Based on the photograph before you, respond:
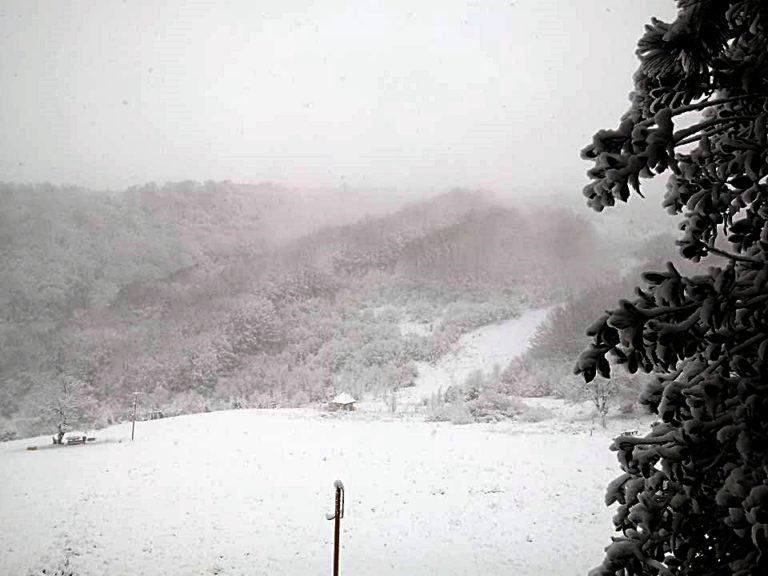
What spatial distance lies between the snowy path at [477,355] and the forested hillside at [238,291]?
7.23 feet

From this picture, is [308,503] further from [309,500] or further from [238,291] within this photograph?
[238,291]

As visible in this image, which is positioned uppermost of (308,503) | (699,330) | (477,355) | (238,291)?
(238,291)

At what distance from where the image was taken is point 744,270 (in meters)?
3.17

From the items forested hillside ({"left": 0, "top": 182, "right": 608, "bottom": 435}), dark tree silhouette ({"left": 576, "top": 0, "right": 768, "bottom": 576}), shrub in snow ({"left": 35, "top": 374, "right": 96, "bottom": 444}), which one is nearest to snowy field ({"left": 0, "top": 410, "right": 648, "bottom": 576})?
shrub in snow ({"left": 35, "top": 374, "right": 96, "bottom": 444})

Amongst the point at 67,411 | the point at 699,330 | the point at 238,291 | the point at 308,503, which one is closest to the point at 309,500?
the point at 308,503

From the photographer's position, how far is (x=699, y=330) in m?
2.83

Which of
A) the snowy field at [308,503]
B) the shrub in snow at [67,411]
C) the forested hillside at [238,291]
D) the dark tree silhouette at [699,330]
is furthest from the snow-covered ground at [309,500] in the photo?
the forested hillside at [238,291]

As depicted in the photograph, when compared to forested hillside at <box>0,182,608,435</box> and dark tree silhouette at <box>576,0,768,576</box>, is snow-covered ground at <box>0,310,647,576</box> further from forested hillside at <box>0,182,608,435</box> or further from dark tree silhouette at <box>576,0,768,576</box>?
forested hillside at <box>0,182,608,435</box>

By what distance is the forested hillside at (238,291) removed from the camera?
62500mm

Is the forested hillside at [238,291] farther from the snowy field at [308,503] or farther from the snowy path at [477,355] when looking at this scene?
the snowy field at [308,503]

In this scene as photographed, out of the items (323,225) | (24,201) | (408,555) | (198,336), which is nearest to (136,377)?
(198,336)

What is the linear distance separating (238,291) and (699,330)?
9665 cm

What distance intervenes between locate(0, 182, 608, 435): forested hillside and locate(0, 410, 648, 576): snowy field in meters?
15.3

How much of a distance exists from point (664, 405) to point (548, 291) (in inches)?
3433
